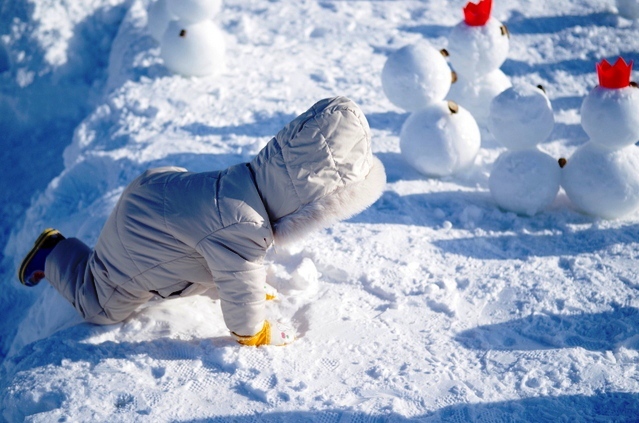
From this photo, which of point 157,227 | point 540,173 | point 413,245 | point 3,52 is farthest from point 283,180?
point 3,52

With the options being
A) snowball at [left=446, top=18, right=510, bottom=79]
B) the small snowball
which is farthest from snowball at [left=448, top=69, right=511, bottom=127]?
the small snowball

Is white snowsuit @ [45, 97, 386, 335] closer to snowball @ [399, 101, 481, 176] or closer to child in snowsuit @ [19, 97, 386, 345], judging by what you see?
child in snowsuit @ [19, 97, 386, 345]

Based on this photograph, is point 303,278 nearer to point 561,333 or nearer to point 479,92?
point 561,333

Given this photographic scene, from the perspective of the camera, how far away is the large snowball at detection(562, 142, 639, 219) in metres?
2.59

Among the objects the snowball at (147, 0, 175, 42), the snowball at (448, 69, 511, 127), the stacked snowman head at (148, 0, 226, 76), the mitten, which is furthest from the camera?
the snowball at (147, 0, 175, 42)

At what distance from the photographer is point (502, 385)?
1.94 metres

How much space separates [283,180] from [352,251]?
69 centimetres

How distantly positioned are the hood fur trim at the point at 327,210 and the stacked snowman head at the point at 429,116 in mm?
955

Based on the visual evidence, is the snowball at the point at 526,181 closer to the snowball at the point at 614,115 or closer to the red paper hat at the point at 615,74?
the snowball at the point at 614,115

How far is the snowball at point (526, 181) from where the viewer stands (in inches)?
106

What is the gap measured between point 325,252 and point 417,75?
41.4 inches

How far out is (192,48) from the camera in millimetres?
3459

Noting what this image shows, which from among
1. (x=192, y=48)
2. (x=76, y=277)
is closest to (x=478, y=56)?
(x=192, y=48)

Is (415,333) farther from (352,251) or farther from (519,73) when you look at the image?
(519,73)
